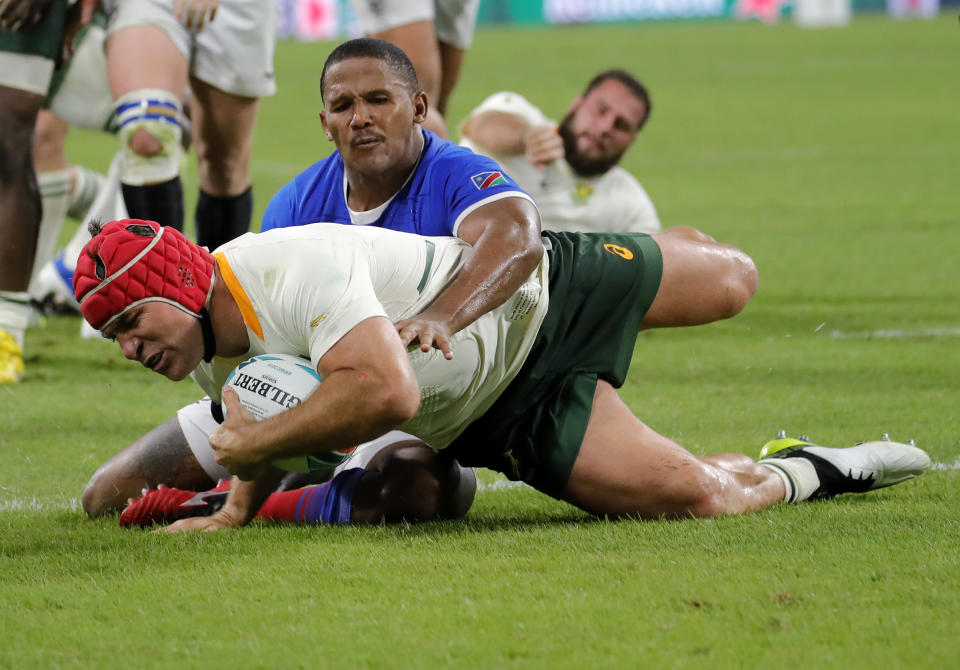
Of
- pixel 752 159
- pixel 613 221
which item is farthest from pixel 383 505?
pixel 752 159

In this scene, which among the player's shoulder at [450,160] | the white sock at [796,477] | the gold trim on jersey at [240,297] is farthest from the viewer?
the player's shoulder at [450,160]

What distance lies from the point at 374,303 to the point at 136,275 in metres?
0.54

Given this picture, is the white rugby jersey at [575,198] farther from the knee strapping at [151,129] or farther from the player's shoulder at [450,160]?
the player's shoulder at [450,160]

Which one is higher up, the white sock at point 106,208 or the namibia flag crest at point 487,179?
the namibia flag crest at point 487,179

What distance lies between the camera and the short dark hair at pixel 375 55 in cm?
439

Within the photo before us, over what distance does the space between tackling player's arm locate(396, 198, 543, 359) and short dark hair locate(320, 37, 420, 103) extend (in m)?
0.53

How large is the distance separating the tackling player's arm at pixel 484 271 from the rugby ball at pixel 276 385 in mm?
249

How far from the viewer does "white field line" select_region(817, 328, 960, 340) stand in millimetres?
6812

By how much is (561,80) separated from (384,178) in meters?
17.8

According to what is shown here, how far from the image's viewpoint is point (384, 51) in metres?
4.42

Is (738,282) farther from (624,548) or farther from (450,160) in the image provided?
(624,548)

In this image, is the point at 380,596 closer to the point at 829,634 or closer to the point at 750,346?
the point at 829,634

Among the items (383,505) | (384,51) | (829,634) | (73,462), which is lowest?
(73,462)

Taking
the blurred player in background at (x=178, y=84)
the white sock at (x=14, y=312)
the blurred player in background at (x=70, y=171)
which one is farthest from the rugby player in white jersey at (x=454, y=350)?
the blurred player in background at (x=70, y=171)
